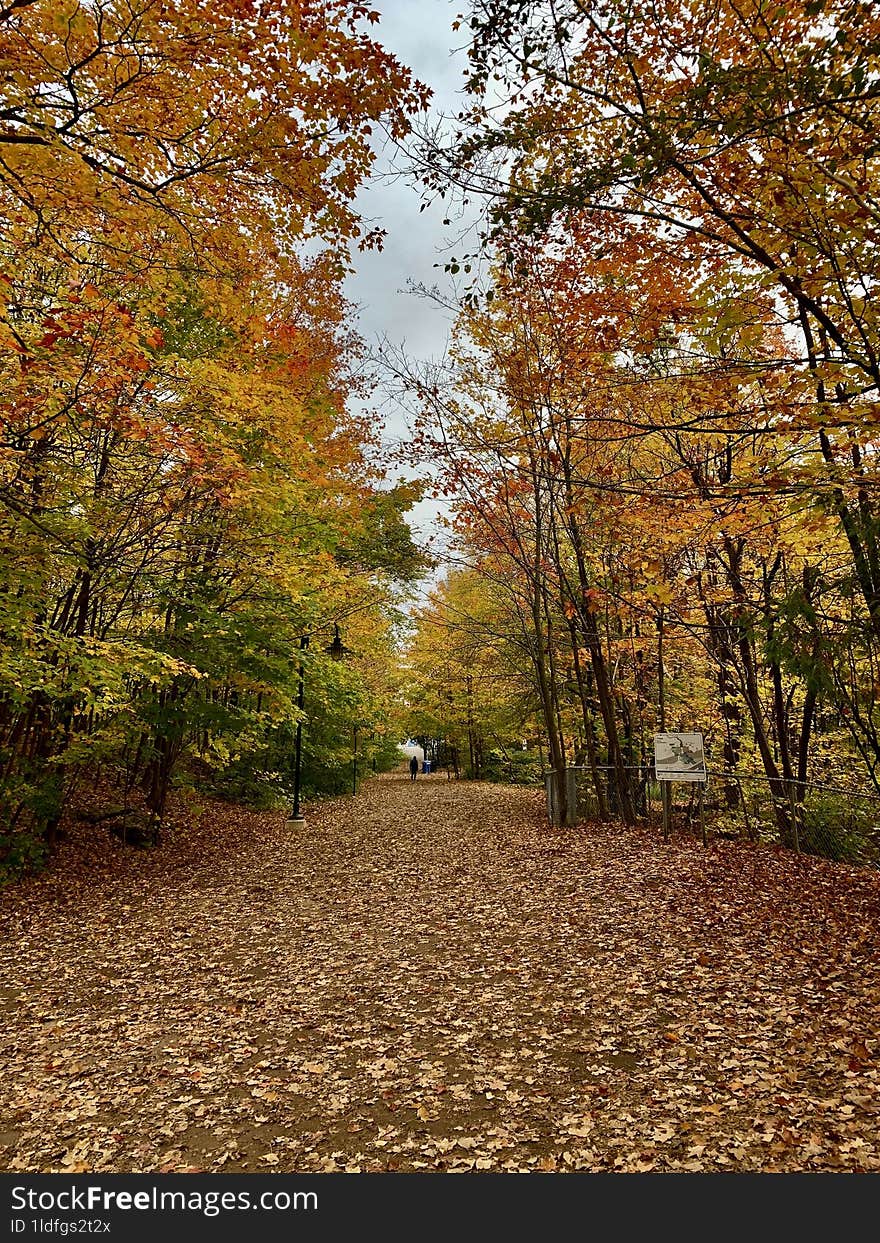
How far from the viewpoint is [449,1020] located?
4.83 meters

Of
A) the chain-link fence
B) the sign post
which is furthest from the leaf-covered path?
the sign post

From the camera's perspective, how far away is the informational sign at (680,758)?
953 cm

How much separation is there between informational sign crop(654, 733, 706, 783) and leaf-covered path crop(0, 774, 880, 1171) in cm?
118

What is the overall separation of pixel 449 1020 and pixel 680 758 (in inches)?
236

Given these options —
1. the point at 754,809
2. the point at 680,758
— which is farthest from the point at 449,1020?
the point at 754,809

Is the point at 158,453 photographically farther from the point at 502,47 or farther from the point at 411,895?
the point at 411,895

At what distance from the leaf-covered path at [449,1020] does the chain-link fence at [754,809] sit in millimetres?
973

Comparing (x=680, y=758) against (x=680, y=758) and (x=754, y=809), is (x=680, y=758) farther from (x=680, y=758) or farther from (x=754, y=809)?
(x=754, y=809)

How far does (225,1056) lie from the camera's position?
174 inches

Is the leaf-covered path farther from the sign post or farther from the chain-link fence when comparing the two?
the sign post

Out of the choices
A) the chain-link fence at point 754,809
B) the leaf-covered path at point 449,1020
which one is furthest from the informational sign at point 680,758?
the leaf-covered path at point 449,1020

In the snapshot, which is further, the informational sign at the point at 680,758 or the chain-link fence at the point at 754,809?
the informational sign at the point at 680,758

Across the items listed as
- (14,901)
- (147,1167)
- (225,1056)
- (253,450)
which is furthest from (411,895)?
(253,450)

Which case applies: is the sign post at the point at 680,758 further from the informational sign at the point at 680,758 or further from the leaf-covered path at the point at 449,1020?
the leaf-covered path at the point at 449,1020
